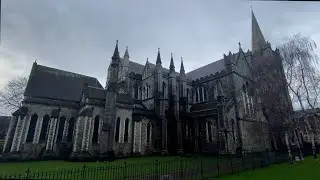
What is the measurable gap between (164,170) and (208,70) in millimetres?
27007

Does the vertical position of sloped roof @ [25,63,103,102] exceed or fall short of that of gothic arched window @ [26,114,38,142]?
it exceeds it

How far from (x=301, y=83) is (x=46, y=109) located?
107 feet

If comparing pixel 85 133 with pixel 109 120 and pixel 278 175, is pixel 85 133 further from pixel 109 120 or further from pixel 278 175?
pixel 278 175

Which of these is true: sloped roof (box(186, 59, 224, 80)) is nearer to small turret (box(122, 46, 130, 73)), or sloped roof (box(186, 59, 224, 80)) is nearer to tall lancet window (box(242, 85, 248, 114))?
tall lancet window (box(242, 85, 248, 114))

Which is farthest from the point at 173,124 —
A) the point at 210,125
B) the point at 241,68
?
the point at 241,68

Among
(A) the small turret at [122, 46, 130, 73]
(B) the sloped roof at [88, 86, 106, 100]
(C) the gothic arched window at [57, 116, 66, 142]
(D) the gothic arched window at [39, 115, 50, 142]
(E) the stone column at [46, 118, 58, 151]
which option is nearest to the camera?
(B) the sloped roof at [88, 86, 106, 100]

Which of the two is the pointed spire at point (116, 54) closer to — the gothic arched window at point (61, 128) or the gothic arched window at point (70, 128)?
the gothic arched window at point (70, 128)

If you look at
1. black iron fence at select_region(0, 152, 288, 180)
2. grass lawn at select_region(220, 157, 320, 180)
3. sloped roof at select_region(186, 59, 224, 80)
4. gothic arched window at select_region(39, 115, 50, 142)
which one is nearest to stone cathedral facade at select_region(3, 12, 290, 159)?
gothic arched window at select_region(39, 115, 50, 142)

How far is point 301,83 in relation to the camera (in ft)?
78.1

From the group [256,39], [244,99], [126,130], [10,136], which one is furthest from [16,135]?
[256,39]

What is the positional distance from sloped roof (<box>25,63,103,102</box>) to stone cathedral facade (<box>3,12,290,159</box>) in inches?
4.7

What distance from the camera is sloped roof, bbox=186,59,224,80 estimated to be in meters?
35.5

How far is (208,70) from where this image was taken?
37938 millimetres

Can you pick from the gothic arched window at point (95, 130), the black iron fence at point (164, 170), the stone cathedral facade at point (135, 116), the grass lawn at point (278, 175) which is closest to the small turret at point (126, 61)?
the stone cathedral facade at point (135, 116)
